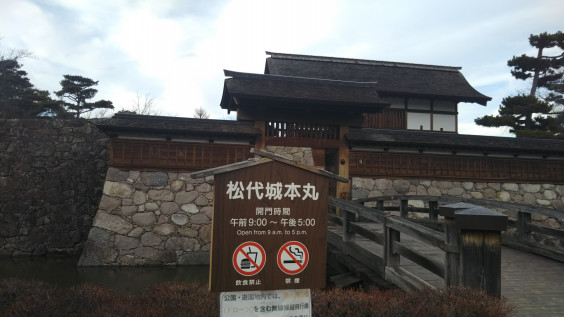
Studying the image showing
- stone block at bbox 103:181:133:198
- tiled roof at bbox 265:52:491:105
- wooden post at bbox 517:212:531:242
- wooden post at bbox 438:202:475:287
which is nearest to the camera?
wooden post at bbox 438:202:475:287

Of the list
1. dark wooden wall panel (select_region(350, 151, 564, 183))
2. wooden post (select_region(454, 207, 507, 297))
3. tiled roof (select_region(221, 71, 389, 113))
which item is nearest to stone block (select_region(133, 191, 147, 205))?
tiled roof (select_region(221, 71, 389, 113))

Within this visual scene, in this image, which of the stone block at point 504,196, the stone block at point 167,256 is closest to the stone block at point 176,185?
the stone block at point 167,256

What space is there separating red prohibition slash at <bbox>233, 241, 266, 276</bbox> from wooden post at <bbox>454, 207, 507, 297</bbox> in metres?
2.59

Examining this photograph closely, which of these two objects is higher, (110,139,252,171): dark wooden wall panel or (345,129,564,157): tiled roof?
(345,129,564,157): tiled roof

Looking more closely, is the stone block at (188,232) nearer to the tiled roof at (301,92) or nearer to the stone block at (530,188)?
the tiled roof at (301,92)

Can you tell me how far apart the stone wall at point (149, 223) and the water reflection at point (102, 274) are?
1.08 feet

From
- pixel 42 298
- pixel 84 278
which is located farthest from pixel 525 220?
pixel 84 278

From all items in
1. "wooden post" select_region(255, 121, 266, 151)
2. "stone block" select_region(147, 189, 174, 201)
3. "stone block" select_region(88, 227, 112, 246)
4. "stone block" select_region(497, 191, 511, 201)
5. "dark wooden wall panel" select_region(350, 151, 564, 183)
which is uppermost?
"wooden post" select_region(255, 121, 266, 151)

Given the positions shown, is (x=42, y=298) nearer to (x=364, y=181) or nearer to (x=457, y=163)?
(x=364, y=181)

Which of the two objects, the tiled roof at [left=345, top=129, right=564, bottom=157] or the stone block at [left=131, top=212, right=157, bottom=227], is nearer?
the stone block at [left=131, top=212, right=157, bottom=227]

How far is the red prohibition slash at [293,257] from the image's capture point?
128 inches

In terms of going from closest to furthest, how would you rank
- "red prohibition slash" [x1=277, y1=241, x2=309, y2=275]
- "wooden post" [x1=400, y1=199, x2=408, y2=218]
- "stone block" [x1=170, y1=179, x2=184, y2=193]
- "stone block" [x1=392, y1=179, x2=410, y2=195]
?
"red prohibition slash" [x1=277, y1=241, x2=309, y2=275] < "wooden post" [x1=400, y1=199, x2=408, y2=218] < "stone block" [x1=170, y1=179, x2=184, y2=193] < "stone block" [x1=392, y1=179, x2=410, y2=195]

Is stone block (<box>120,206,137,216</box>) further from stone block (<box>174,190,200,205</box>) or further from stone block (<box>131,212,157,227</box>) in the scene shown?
stone block (<box>174,190,200,205</box>)

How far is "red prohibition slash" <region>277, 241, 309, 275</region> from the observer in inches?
128
